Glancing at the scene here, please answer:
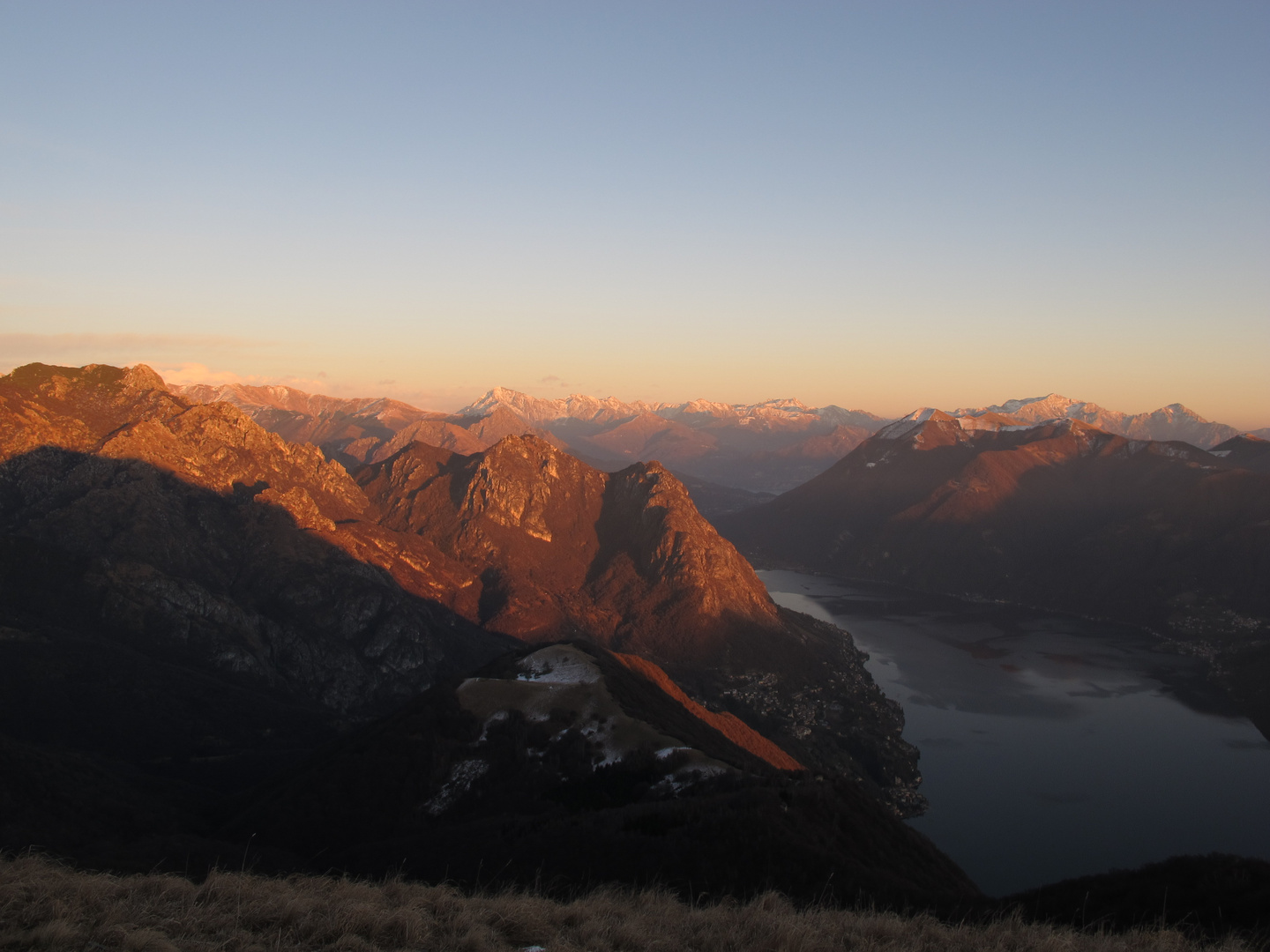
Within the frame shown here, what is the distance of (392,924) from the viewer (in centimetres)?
1609

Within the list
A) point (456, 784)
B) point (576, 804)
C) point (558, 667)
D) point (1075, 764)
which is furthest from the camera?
point (1075, 764)

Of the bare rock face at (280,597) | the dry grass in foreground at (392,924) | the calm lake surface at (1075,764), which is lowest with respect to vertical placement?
the calm lake surface at (1075,764)

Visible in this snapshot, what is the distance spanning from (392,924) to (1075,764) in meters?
139

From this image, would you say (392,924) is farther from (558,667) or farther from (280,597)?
(280,597)

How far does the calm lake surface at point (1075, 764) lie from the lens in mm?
98000

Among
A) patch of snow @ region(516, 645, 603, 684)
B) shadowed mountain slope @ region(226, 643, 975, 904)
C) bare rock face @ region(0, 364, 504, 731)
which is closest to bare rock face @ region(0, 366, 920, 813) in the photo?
bare rock face @ region(0, 364, 504, 731)

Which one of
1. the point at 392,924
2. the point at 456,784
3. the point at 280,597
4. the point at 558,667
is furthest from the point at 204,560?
the point at 392,924

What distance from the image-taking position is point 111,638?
117 m

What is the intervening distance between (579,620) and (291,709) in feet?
277

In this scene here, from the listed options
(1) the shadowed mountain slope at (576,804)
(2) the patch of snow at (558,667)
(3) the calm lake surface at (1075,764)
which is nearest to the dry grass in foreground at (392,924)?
(1) the shadowed mountain slope at (576,804)

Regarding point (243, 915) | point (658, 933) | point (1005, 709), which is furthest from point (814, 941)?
point (1005, 709)

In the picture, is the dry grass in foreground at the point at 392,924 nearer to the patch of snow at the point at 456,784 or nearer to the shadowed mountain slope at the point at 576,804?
the shadowed mountain slope at the point at 576,804

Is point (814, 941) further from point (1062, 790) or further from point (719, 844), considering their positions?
point (1062, 790)

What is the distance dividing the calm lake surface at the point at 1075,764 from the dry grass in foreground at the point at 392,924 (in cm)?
8550
